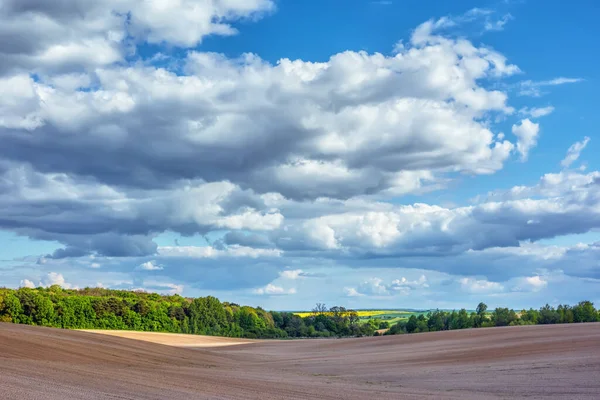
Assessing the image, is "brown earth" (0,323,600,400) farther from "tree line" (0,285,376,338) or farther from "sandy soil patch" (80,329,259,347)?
"tree line" (0,285,376,338)

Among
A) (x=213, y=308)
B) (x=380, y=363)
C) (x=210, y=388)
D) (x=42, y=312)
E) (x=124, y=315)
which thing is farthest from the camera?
(x=213, y=308)

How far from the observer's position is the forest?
93.6m

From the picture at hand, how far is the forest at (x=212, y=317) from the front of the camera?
93.6m

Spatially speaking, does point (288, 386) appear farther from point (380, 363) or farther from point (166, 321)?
point (166, 321)

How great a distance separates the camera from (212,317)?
4683 inches

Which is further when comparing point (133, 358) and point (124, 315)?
point (124, 315)

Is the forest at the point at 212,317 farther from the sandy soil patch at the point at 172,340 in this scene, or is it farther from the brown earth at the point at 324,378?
the brown earth at the point at 324,378

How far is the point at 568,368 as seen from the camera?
983 inches

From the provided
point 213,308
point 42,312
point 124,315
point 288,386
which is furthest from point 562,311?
point 288,386

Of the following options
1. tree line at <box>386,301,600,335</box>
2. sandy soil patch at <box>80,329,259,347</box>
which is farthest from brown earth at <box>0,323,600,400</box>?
tree line at <box>386,301,600,335</box>

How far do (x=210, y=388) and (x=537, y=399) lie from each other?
963cm

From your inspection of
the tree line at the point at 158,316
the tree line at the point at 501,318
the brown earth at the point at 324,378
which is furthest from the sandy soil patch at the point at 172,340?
the brown earth at the point at 324,378

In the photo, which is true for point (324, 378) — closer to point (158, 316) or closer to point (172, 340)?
point (172, 340)

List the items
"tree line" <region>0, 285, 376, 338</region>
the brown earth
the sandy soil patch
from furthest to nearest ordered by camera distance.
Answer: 1. "tree line" <region>0, 285, 376, 338</region>
2. the sandy soil patch
3. the brown earth
